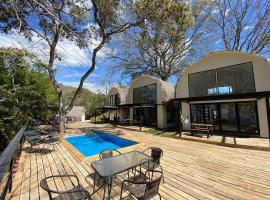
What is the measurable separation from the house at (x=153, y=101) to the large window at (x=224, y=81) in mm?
3123

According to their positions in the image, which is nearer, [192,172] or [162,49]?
[192,172]

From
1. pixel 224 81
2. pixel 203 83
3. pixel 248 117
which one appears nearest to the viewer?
pixel 248 117

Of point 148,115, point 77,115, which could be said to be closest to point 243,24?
point 148,115

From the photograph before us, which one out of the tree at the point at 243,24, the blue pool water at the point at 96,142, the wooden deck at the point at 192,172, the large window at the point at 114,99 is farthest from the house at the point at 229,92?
the large window at the point at 114,99

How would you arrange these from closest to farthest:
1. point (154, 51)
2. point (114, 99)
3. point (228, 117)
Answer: point (228, 117) < point (154, 51) < point (114, 99)

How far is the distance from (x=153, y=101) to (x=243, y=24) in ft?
42.0

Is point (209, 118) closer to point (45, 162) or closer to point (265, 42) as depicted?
point (45, 162)

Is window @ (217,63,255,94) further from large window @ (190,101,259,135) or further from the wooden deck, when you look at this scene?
the wooden deck

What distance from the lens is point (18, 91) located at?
1112cm

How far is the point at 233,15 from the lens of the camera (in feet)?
57.0

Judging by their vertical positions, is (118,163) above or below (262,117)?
below

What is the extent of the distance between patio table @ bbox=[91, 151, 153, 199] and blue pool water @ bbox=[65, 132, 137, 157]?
5366 millimetres

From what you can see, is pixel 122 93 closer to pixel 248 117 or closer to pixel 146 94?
pixel 146 94

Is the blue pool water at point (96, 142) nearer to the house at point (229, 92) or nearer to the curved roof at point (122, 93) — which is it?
the house at point (229, 92)
